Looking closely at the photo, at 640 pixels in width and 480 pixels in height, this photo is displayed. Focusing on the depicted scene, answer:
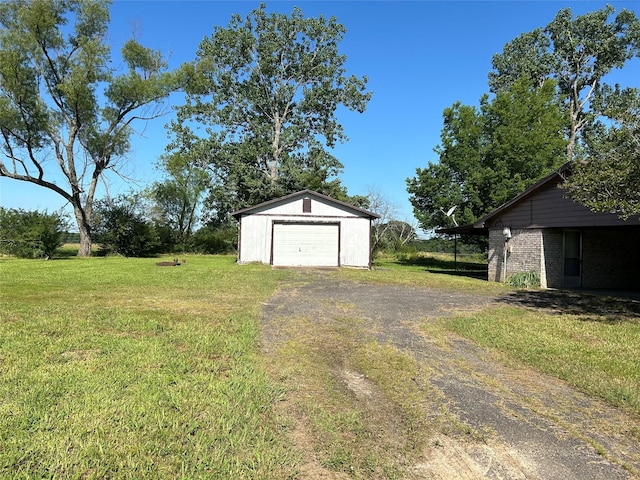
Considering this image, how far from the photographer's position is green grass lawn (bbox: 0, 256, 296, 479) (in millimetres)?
2449

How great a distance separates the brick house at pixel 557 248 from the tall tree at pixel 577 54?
62.7 feet

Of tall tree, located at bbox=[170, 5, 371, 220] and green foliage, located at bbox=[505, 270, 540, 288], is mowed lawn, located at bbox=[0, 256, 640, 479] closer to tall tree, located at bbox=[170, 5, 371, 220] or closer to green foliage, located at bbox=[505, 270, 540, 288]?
green foliage, located at bbox=[505, 270, 540, 288]

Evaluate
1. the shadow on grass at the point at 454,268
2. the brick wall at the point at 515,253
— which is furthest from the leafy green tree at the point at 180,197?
the brick wall at the point at 515,253

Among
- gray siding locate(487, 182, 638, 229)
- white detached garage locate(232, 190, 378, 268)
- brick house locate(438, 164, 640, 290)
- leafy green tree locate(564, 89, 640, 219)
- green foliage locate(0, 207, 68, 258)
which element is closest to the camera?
leafy green tree locate(564, 89, 640, 219)

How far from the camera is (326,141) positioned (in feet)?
119

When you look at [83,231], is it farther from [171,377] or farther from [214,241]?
[171,377]

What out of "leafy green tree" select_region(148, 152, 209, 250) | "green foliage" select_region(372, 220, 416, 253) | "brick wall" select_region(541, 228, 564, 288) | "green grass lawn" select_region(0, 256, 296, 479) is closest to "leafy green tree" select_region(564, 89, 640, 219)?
"brick wall" select_region(541, 228, 564, 288)

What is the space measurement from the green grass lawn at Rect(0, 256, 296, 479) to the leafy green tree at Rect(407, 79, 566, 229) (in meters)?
21.4

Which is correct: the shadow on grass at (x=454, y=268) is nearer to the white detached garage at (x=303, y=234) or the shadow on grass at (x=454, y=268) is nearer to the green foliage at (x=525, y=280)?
the green foliage at (x=525, y=280)

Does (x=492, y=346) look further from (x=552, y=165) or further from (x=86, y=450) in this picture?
(x=552, y=165)

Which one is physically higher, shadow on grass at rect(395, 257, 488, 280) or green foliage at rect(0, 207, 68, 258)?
green foliage at rect(0, 207, 68, 258)

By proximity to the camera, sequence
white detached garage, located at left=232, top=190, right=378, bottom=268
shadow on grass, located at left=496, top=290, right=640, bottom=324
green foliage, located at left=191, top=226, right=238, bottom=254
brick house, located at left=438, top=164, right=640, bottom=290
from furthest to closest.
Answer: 1. green foliage, located at left=191, top=226, right=238, bottom=254
2. white detached garage, located at left=232, top=190, right=378, bottom=268
3. brick house, located at left=438, top=164, right=640, bottom=290
4. shadow on grass, located at left=496, top=290, right=640, bottom=324

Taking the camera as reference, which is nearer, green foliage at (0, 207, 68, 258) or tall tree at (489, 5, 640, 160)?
green foliage at (0, 207, 68, 258)

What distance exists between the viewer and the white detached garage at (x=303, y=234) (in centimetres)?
1867
